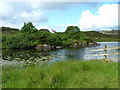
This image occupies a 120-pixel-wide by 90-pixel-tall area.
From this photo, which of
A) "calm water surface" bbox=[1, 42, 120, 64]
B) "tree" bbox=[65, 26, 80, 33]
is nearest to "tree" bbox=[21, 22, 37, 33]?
"tree" bbox=[65, 26, 80, 33]

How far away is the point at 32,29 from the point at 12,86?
6387cm

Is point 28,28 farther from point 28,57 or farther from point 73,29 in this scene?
point 28,57

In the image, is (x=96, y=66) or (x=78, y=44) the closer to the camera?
(x=96, y=66)

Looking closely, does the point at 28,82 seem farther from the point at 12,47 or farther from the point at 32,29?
the point at 32,29

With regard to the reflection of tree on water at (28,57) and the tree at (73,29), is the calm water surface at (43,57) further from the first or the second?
the tree at (73,29)

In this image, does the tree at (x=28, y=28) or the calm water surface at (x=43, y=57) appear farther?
the tree at (x=28, y=28)

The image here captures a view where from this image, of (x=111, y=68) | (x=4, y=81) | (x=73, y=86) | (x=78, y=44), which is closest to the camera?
(x=73, y=86)

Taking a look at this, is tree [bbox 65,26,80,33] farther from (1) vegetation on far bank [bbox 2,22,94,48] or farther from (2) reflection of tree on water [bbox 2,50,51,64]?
(2) reflection of tree on water [bbox 2,50,51,64]

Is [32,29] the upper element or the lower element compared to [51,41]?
upper

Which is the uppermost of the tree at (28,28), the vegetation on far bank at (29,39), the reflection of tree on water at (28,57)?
the tree at (28,28)

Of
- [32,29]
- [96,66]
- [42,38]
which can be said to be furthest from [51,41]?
[96,66]

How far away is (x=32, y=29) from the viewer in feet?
223

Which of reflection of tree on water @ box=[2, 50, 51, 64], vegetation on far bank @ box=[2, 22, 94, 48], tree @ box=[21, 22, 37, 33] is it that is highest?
tree @ box=[21, 22, 37, 33]

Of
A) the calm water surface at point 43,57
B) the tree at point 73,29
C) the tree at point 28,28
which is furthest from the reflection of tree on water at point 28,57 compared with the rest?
the tree at point 73,29
